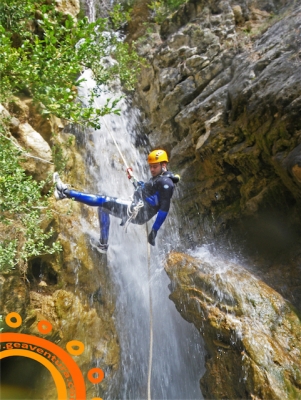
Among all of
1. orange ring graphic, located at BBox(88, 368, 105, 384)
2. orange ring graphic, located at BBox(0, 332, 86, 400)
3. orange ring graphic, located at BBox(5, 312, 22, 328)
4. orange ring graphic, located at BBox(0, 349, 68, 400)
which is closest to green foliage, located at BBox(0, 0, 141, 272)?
orange ring graphic, located at BBox(5, 312, 22, 328)

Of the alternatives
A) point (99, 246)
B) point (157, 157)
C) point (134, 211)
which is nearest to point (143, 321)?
point (99, 246)

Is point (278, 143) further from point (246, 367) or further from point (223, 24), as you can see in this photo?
point (223, 24)

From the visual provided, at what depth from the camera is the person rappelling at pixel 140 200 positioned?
5.32 meters

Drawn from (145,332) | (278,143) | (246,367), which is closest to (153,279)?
(145,332)

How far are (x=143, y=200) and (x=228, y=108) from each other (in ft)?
11.1

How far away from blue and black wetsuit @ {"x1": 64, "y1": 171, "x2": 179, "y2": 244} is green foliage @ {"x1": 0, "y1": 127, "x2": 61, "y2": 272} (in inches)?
44.9

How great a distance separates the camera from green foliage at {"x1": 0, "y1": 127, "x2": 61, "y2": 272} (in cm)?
359

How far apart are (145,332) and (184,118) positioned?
5711 millimetres

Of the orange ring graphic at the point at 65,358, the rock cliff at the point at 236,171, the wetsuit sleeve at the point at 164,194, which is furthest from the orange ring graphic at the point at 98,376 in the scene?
the wetsuit sleeve at the point at 164,194

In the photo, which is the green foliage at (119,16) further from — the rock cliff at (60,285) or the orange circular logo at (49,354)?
the orange circular logo at (49,354)

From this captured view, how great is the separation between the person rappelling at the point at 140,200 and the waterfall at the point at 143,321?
970 mm

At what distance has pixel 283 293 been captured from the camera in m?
5.23

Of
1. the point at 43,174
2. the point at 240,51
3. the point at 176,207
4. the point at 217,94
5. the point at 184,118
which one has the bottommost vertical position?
the point at 176,207

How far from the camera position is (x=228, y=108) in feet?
23.0
